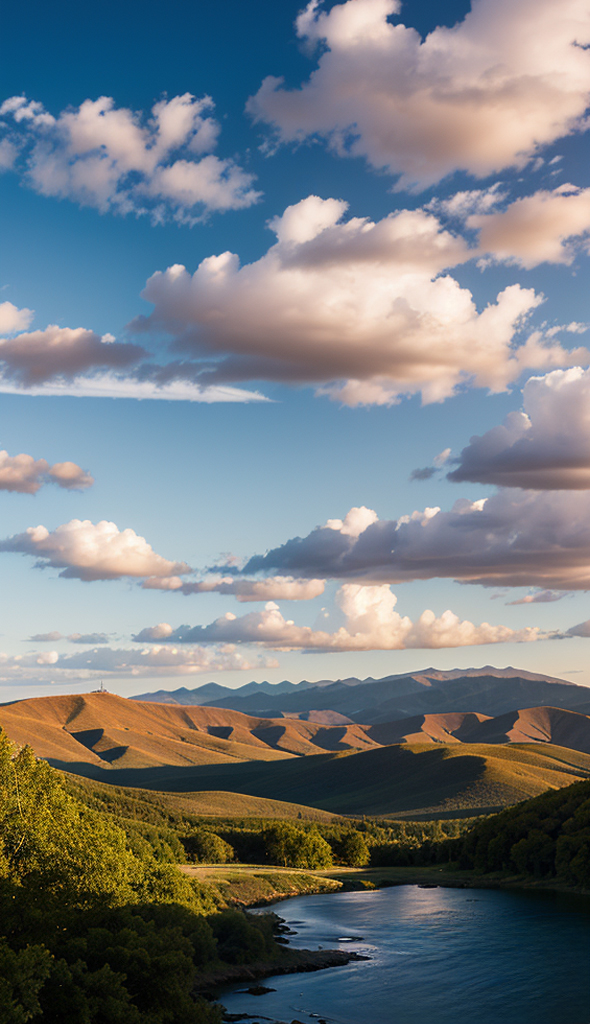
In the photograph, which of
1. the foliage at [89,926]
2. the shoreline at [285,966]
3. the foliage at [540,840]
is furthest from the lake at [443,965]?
the foliage at [89,926]

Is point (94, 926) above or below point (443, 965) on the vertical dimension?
above

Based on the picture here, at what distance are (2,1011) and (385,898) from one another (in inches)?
5061

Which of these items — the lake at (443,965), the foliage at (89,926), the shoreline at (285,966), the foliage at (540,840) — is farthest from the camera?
the foliage at (540,840)

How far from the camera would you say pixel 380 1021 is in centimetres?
8044

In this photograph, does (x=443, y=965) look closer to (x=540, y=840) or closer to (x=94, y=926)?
(x=94, y=926)

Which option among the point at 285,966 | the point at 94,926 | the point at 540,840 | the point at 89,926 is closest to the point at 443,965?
the point at 285,966

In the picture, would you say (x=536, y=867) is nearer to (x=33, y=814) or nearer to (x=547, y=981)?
(x=547, y=981)

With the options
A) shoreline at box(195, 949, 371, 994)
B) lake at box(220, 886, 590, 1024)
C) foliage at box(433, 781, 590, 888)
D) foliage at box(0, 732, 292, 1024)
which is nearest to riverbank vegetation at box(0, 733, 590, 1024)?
foliage at box(0, 732, 292, 1024)

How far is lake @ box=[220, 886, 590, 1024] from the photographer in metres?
83.1

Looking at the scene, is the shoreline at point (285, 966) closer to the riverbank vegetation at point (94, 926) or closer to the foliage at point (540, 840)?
the riverbank vegetation at point (94, 926)

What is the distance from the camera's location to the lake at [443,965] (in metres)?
83.1

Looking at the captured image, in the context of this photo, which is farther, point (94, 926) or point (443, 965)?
point (443, 965)

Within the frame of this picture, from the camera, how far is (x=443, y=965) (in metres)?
102

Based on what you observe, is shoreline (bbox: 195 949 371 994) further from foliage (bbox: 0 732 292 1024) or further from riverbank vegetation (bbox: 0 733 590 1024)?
foliage (bbox: 0 732 292 1024)
